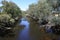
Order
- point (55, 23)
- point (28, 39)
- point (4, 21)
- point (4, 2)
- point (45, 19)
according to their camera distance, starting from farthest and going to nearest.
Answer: point (4, 2), point (45, 19), point (4, 21), point (55, 23), point (28, 39)

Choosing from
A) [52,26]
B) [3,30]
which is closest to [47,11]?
[52,26]

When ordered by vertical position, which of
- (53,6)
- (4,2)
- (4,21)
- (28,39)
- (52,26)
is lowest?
(28,39)

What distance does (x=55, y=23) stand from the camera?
32.6 m

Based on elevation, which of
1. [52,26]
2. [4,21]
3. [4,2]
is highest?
[4,2]

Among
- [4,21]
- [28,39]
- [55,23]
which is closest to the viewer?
[28,39]

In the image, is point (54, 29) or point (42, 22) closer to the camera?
point (54, 29)

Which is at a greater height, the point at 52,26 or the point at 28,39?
the point at 52,26

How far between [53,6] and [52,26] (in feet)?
51.3

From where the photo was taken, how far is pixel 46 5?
1880 inches

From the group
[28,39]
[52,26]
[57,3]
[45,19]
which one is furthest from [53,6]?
[28,39]

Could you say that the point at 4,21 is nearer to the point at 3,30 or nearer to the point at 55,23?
the point at 3,30

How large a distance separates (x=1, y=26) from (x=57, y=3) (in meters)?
21.0

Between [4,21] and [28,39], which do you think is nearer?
[28,39]

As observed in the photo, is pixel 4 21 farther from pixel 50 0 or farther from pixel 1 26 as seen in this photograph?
pixel 50 0
